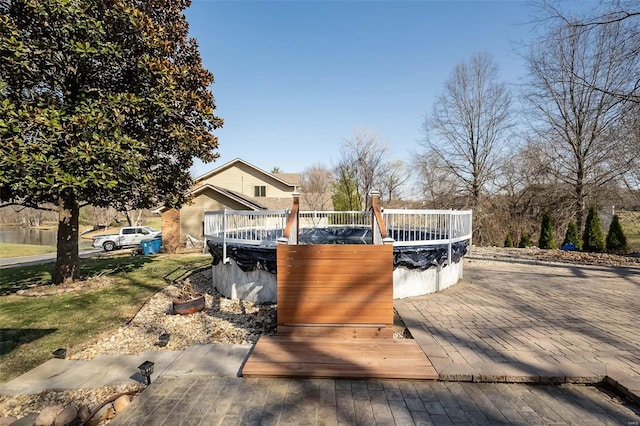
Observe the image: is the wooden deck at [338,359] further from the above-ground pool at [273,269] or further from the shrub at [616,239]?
the shrub at [616,239]

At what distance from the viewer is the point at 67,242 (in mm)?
6367

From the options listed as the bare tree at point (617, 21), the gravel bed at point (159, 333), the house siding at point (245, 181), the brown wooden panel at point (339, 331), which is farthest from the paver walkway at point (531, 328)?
the house siding at point (245, 181)

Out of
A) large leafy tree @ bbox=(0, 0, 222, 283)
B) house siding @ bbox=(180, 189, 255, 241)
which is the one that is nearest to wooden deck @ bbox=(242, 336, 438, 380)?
large leafy tree @ bbox=(0, 0, 222, 283)

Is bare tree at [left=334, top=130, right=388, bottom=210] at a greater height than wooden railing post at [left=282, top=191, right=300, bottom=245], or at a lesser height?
greater

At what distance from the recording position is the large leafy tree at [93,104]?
459cm

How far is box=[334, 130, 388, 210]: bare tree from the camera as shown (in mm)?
20859

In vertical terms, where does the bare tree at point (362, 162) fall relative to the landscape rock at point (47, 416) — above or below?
above

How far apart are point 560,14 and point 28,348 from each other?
10916mm

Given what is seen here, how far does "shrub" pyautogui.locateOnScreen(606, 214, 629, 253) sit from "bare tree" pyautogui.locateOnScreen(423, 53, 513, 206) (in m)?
6.26

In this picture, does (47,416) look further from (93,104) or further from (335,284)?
(93,104)

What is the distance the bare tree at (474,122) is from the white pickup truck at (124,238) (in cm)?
1955

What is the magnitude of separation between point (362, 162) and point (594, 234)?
13349mm

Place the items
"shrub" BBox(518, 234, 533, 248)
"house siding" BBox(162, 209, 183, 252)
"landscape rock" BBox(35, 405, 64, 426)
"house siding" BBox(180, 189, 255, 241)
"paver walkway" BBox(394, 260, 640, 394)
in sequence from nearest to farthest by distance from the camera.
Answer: "landscape rock" BBox(35, 405, 64, 426), "paver walkway" BBox(394, 260, 640, 394), "shrub" BBox(518, 234, 533, 248), "house siding" BBox(162, 209, 183, 252), "house siding" BBox(180, 189, 255, 241)

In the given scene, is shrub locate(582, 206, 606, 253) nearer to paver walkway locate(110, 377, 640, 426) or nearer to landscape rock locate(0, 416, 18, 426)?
paver walkway locate(110, 377, 640, 426)
